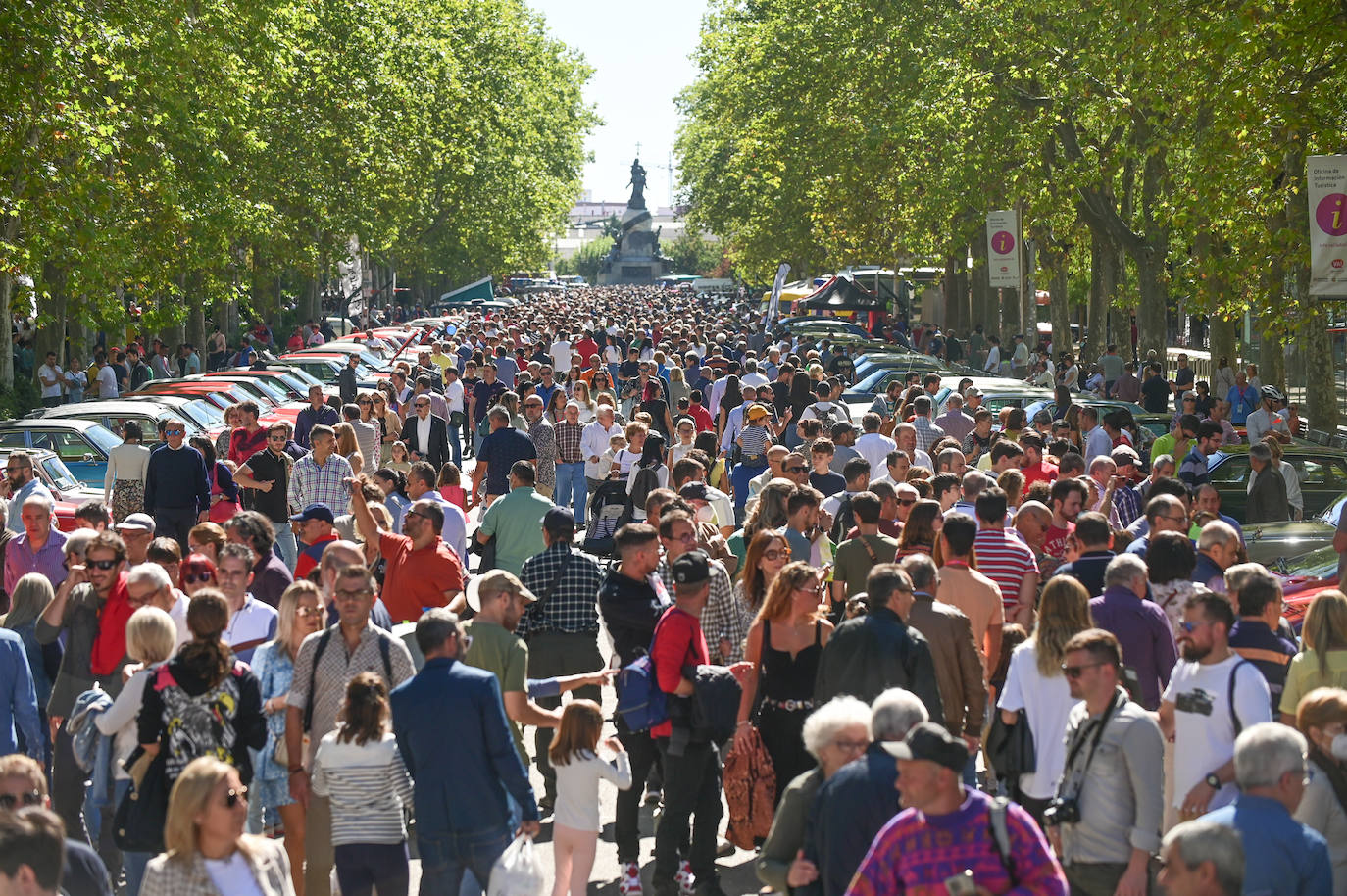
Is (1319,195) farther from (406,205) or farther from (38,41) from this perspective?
(406,205)

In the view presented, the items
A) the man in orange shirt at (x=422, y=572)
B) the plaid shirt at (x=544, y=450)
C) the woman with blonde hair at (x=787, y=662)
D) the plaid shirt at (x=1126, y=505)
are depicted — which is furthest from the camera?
the plaid shirt at (x=544, y=450)

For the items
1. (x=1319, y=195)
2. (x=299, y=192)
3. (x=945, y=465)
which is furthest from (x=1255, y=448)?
(x=299, y=192)

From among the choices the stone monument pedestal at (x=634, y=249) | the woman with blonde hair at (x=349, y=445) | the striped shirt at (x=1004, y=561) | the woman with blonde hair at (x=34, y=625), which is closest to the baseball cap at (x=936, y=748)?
the striped shirt at (x=1004, y=561)

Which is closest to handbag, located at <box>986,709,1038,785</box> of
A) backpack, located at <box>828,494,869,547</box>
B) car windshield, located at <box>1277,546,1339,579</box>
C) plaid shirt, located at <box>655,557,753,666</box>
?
plaid shirt, located at <box>655,557,753,666</box>

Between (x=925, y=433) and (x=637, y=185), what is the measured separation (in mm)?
176720

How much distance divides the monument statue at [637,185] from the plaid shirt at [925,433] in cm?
17459

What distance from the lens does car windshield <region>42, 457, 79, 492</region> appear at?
1897cm

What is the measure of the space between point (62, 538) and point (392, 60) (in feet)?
141

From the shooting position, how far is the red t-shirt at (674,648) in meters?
8.06

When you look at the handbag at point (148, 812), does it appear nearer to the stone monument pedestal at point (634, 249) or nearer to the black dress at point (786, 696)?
the black dress at point (786, 696)

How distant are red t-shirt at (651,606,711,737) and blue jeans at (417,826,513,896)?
4.33 feet

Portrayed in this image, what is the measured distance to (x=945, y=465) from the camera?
1333cm

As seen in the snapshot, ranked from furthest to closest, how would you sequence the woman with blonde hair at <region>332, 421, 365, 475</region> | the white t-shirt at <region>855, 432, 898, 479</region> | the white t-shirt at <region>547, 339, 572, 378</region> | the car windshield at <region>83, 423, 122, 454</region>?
the white t-shirt at <region>547, 339, 572, 378</region>
the car windshield at <region>83, 423, 122, 454</region>
the white t-shirt at <region>855, 432, 898, 479</region>
the woman with blonde hair at <region>332, 421, 365, 475</region>

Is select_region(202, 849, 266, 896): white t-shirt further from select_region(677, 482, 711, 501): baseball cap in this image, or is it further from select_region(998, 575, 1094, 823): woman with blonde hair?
select_region(677, 482, 711, 501): baseball cap
